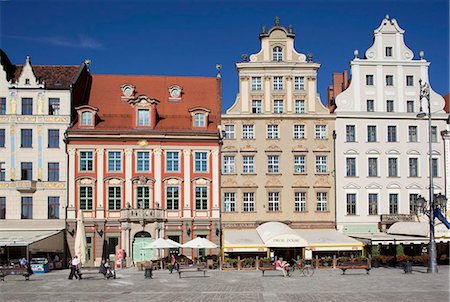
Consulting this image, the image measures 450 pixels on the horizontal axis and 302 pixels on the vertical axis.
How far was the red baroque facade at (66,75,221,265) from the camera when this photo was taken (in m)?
45.9

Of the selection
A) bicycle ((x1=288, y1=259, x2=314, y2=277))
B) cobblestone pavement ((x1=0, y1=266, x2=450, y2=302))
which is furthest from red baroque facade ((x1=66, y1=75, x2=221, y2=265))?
bicycle ((x1=288, y1=259, x2=314, y2=277))

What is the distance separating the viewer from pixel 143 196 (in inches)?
1832

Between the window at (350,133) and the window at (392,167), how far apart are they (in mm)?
3156

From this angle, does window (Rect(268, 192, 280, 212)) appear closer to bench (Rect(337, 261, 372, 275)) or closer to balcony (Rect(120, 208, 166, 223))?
balcony (Rect(120, 208, 166, 223))

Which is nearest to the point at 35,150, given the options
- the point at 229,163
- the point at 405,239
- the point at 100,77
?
the point at 100,77

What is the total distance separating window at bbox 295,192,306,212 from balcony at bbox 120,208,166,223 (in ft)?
31.9

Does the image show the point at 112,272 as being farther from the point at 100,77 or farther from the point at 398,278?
the point at 100,77

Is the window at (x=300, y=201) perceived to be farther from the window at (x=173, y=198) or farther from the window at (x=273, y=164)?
the window at (x=173, y=198)

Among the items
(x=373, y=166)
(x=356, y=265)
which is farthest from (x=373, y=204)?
(x=356, y=265)

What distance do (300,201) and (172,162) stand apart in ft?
31.9

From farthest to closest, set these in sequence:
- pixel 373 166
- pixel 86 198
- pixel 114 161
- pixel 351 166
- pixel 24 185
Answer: pixel 373 166
pixel 351 166
pixel 114 161
pixel 86 198
pixel 24 185

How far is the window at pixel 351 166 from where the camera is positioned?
156 ft

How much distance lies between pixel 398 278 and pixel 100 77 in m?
29.7

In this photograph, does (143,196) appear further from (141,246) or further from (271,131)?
(271,131)
